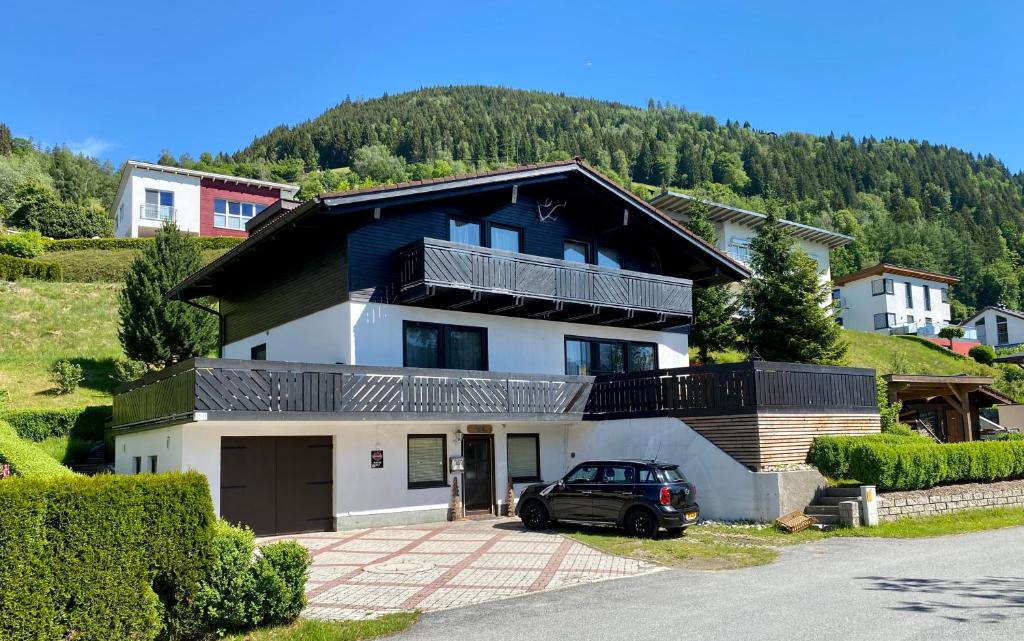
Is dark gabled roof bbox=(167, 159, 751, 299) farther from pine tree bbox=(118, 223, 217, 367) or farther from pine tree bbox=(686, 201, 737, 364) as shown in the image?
pine tree bbox=(686, 201, 737, 364)

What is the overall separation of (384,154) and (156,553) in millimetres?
119797

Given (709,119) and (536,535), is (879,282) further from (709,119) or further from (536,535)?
(709,119)

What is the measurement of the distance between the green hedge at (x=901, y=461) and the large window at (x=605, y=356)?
6.50 metres

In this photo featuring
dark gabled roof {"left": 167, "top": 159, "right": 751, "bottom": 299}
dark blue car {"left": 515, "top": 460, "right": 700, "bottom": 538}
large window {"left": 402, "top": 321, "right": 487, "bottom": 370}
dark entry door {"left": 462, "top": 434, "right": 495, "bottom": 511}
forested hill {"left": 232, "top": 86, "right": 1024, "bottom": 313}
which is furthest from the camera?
forested hill {"left": 232, "top": 86, "right": 1024, "bottom": 313}

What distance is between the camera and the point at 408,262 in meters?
20.4

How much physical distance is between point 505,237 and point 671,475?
951 centimetres

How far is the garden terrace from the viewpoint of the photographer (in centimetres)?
1873

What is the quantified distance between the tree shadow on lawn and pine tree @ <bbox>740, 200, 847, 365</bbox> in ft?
61.7

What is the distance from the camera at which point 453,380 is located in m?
19.7

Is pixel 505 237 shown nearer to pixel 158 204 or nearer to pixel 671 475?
pixel 671 475

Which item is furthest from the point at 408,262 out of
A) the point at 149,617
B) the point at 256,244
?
the point at 149,617

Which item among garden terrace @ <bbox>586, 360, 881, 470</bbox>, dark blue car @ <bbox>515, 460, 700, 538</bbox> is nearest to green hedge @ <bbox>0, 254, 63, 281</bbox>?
garden terrace @ <bbox>586, 360, 881, 470</bbox>

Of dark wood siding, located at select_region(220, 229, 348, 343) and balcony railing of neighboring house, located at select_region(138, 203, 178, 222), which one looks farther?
balcony railing of neighboring house, located at select_region(138, 203, 178, 222)

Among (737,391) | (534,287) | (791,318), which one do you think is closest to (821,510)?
(737,391)
